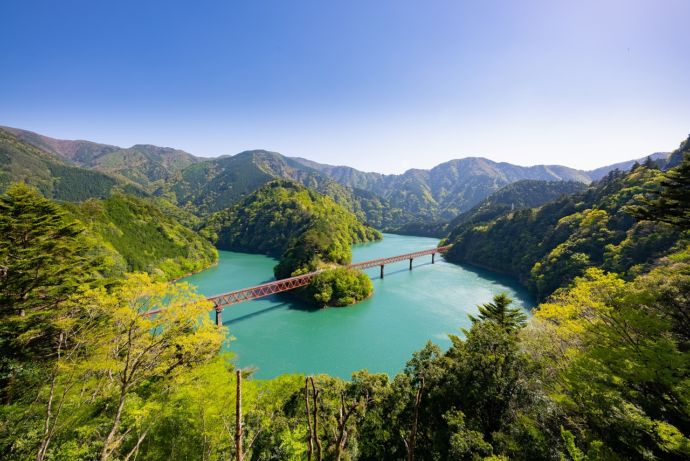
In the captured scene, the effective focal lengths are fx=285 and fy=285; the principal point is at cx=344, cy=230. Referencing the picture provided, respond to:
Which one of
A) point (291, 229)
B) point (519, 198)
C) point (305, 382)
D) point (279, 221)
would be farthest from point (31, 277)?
point (519, 198)

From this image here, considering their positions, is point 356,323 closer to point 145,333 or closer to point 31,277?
point 145,333

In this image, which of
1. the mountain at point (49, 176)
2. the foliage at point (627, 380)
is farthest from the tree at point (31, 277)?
the mountain at point (49, 176)

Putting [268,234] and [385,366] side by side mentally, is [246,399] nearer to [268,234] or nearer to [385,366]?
[385,366]

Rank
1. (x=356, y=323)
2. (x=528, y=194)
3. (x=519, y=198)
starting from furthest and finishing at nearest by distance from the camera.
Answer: (x=528, y=194), (x=519, y=198), (x=356, y=323)

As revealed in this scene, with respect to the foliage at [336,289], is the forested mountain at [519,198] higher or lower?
higher

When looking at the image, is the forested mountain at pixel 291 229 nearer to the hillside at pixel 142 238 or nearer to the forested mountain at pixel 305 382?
the hillside at pixel 142 238

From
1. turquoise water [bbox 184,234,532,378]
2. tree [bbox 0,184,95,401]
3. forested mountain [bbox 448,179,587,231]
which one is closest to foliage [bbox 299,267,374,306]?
turquoise water [bbox 184,234,532,378]

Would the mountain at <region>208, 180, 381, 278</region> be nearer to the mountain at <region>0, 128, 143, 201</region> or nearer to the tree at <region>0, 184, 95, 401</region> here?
the tree at <region>0, 184, 95, 401</region>
